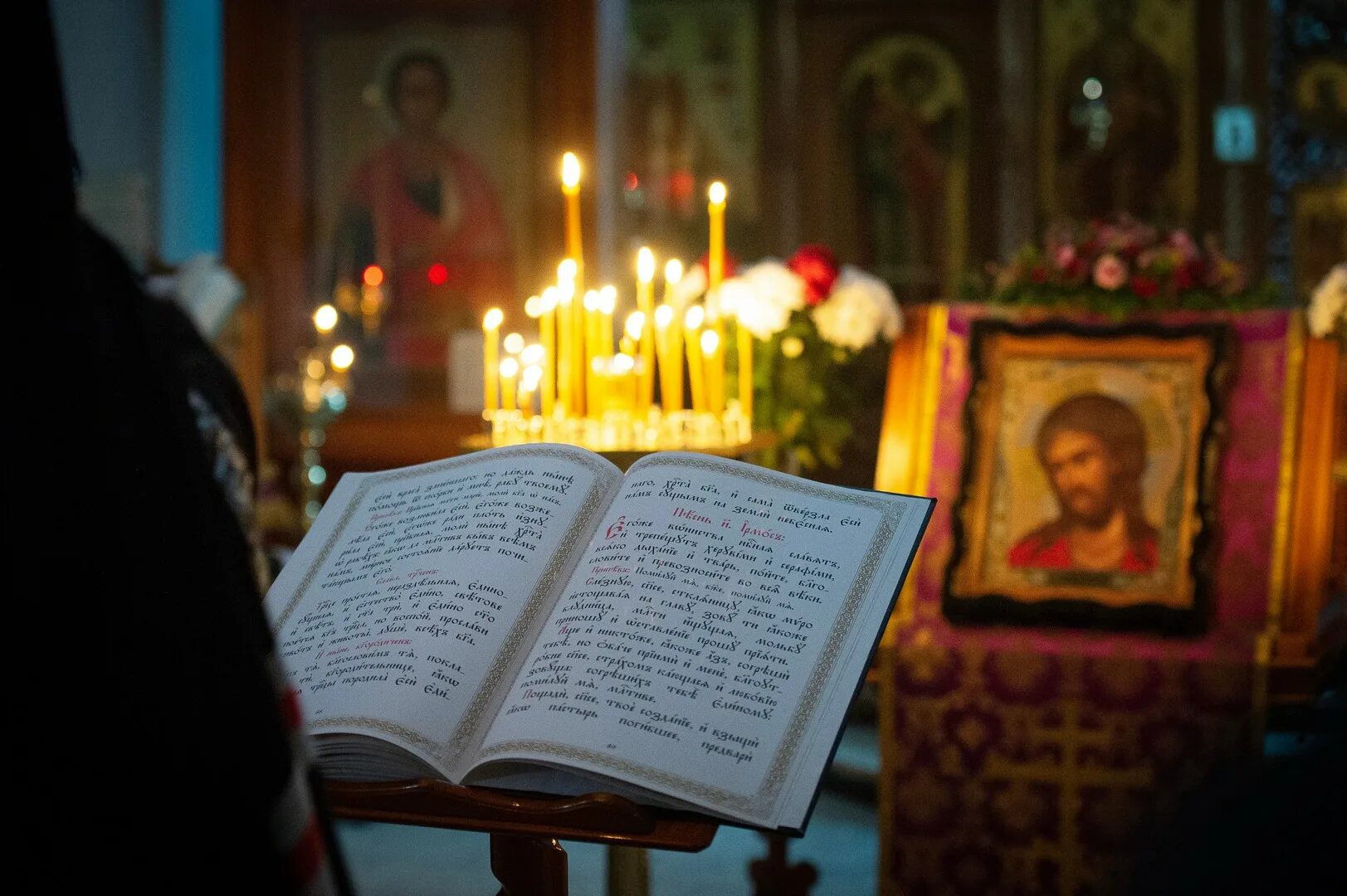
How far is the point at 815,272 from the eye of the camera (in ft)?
8.88

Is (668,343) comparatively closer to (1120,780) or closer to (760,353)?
(760,353)

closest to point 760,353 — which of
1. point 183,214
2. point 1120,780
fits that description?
point 1120,780

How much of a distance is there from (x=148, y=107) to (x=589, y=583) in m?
6.04

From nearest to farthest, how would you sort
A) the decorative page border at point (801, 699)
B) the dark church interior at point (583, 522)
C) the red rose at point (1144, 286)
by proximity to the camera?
the dark church interior at point (583, 522) < the decorative page border at point (801, 699) < the red rose at point (1144, 286)

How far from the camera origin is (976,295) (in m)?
2.74

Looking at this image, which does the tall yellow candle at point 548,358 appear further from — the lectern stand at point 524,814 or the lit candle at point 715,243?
the lectern stand at point 524,814

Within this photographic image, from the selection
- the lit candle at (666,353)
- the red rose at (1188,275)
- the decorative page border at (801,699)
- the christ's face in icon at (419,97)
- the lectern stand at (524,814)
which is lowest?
the lectern stand at (524,814)

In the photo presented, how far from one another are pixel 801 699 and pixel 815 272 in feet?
6.19

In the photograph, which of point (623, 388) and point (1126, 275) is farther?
point (1126, 275)

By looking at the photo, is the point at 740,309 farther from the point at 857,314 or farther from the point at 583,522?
the point at 583,522

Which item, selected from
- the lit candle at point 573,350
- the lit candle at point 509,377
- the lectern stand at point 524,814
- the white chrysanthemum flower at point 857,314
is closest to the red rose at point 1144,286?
the white chrysanthemum flower at point 857,314

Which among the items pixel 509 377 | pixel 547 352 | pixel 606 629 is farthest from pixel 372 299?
pixel 606 629

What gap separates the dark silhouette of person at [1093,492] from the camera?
94.4 inches

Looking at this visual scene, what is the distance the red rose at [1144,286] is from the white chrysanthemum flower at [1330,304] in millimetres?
279
